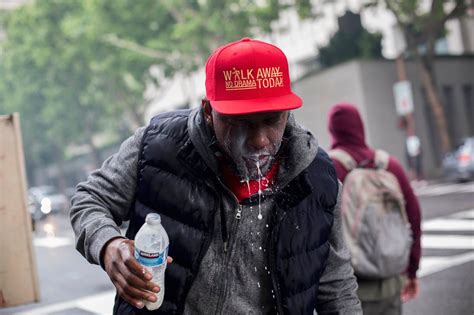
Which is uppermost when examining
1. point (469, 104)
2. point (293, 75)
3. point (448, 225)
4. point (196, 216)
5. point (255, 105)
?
point (255, 105)

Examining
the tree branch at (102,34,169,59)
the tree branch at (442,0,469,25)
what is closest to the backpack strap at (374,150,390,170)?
the tree branch at (442,0,469,25)

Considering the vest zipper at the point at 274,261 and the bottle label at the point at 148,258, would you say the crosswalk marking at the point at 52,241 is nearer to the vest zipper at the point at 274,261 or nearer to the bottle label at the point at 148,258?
the vest zipper at the point at 274,261

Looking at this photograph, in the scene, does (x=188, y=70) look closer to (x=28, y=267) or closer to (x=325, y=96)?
(x=325, y=96)

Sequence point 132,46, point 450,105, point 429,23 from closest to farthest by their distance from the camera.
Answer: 1. point 429,23
2. point 132,46
3. point 450,105

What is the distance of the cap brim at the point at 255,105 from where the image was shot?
6.05ft

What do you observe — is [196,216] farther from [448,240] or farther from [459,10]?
[459,10]

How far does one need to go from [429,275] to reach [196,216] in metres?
6.78

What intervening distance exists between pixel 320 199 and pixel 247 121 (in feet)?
1.47

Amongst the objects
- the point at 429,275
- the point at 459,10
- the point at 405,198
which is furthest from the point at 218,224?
the point at 459,10

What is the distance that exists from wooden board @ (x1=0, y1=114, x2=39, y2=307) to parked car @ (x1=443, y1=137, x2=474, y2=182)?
1749cm

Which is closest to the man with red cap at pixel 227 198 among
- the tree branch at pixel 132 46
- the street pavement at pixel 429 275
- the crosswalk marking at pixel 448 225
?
the street pavement at pixel 429 275

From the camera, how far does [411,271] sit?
13.3ft

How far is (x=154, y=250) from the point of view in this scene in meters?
1.79

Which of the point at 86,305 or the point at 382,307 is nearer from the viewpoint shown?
the point at 382,307
